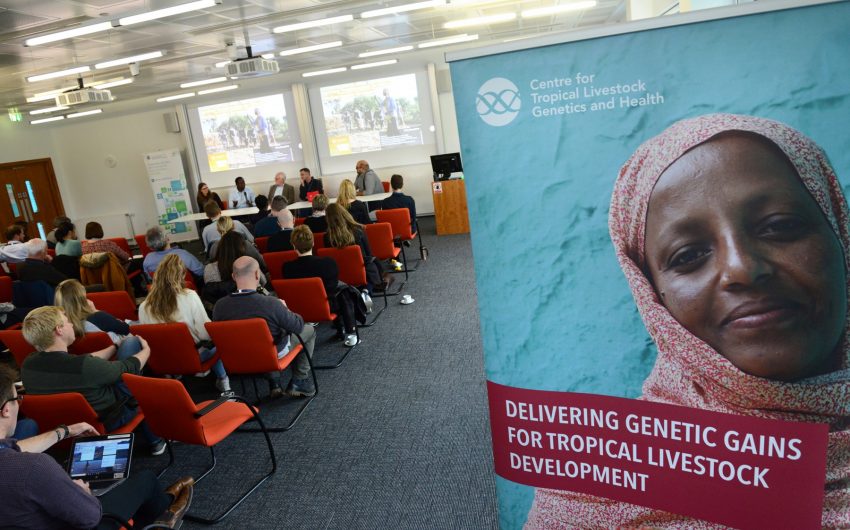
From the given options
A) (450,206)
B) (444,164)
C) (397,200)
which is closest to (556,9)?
(444,164)

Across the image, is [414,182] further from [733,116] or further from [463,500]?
[733,116]

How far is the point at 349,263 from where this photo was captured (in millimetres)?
5414

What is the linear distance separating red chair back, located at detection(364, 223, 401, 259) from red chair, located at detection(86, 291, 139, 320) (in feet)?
8.04

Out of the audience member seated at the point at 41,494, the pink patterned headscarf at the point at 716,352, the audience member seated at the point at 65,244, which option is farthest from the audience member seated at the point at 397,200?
the pink patterned headscarf at the point at 716,352

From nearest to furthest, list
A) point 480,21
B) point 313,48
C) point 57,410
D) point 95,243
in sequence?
point 57,410, point 95,243, point 313,48, point 480,21

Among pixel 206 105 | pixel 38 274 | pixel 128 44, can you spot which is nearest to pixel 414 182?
pixel 206 105

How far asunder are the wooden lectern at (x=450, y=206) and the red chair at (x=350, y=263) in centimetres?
398

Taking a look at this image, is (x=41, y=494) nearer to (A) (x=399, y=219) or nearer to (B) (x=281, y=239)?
(B) (x=281, y=239)

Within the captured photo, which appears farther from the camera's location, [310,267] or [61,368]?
[310,267]

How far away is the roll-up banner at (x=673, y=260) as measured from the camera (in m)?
1.40

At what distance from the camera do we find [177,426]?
3004 mm

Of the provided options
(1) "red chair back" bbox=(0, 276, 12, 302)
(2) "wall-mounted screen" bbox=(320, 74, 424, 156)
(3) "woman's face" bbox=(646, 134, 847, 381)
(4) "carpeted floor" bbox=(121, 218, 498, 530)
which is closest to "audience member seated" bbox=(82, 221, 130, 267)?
(1) "red chair back" bbox=(0, 276, 12, 302)

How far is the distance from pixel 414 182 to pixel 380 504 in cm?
921

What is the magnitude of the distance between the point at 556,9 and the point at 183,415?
7.98 metres
